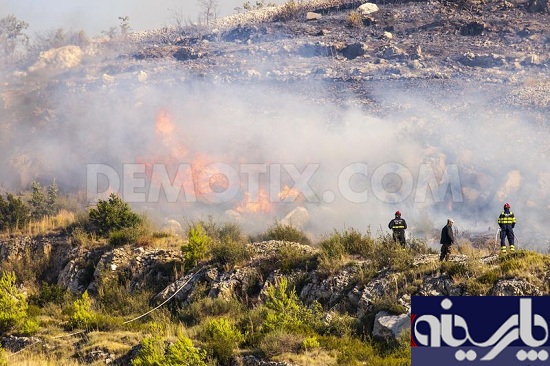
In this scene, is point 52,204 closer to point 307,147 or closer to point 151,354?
point 307,147

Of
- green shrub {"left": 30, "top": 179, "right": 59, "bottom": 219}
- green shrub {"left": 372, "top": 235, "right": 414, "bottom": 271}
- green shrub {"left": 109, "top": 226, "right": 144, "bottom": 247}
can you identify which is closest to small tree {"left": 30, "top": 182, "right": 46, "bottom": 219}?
green shrub {"left": 30, "top": 179, "right": 59, "bottom": 219}

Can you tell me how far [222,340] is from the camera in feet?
42.7

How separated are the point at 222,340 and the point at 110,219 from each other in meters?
9.95

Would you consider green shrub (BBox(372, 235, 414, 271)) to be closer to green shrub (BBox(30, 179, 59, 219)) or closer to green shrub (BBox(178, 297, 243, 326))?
green shrub (BBox(178, 297, 243, 326))

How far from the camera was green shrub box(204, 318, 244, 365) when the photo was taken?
12.8 metres

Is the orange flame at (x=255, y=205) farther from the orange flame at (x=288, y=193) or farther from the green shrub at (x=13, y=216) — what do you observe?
the green shrub at (x=13, y=216)

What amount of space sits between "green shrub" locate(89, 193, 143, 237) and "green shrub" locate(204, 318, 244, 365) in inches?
345

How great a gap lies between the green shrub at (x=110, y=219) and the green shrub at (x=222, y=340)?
345 inches

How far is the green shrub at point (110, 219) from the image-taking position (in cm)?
2175

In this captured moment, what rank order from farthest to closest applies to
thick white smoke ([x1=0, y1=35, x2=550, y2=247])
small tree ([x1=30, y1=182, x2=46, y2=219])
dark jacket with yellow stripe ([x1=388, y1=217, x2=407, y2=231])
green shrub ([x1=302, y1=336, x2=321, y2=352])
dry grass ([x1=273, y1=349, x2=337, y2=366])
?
thick white smoke ([x1=0, y1=35, x2=550, y2=247]) → small tree ([x1=30, y1=182, x2=46, y2=219]) → dark jacket with yellow stripe ([x1=388, y1=217, x2=407, y2=231]) → green shrub ([x1=302, y1=336, x2=321, y2=352]) → dry grass ([x1=273, y1=349, x2=337, y2=366])

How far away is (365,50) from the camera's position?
44688 mm

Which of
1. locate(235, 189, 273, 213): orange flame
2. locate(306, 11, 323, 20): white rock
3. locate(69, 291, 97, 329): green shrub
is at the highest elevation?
locate(306, 11, 323, 20): white rock

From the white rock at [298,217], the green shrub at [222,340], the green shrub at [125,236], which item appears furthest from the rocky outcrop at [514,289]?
the white rock at [298,217]

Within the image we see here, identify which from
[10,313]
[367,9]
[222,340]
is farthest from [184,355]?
[367,9]
